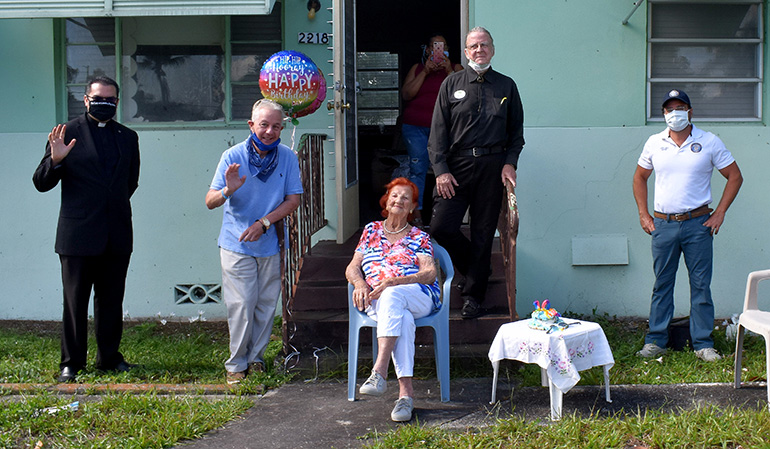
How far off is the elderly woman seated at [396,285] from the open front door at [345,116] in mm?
1040

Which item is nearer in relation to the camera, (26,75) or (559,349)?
(559,349)

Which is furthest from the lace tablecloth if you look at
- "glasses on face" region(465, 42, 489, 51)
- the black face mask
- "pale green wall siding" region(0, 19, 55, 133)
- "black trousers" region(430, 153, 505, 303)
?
"pale green wall siding" region(0, 19, 55, 133)

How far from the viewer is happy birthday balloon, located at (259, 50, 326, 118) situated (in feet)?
17.1

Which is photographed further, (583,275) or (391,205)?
(583,275)

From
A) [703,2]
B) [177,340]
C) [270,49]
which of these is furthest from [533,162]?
[177,340]

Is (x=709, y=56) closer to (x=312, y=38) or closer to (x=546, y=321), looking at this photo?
(x=312, y=38)

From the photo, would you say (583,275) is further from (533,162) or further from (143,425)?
(143,425)

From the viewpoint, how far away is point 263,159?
4.55 m

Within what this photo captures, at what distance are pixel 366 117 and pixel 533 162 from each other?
12.8 feet

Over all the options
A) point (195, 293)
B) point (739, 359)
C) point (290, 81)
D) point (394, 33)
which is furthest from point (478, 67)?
point (394, 33)

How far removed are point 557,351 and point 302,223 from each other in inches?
83.3

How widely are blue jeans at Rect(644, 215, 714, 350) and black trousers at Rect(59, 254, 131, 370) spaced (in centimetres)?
343

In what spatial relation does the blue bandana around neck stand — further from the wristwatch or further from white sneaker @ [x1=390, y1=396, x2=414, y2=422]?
white sneaker @ [x1=390, y1=396, x2=414, y2=422]

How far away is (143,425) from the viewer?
3.80 m
